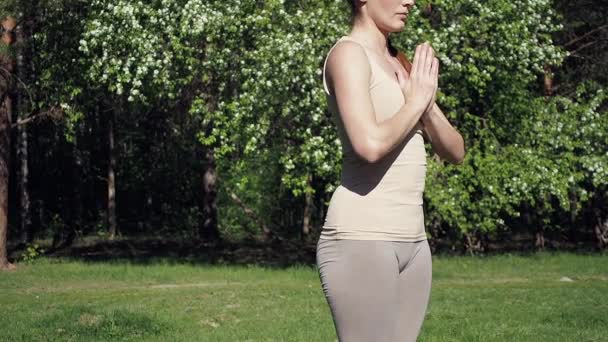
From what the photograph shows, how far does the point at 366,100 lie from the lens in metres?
2.79

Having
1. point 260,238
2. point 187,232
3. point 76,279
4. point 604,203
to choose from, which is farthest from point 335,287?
point 187,232

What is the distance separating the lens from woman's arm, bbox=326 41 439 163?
2756 millimetres

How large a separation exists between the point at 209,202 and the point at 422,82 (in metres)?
28.7

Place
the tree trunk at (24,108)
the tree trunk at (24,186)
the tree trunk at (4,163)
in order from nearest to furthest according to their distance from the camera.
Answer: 1. the tree trunk at (24,108)
2. the tree trunk at (4,163)
3. the tree trunk at (24,186)

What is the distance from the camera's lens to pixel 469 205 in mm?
20547

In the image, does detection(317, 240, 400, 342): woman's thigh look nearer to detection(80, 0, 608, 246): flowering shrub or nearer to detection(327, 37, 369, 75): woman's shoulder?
detection(327, 37, 369, 75): woman's shoulder

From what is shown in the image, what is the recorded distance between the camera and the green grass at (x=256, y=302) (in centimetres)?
A: 1089

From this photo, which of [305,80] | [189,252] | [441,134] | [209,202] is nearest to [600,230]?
[189,252]

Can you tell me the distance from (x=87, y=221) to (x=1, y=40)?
15957 mm

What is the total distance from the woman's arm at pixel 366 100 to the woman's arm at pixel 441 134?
4.4 inches

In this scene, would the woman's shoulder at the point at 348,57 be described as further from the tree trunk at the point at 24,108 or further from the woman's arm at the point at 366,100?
the tree trunk at the point at 24,108

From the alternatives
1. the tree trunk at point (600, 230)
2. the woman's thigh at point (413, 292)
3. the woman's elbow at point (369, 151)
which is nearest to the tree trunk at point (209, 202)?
the tree trunk at point (600, 230)

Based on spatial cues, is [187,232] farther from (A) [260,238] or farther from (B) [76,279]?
(B) [76,279]

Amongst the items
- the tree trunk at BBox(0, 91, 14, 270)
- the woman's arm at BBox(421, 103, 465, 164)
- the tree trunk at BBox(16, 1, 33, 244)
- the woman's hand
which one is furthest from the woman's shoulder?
the tree trunk at BBox(0, 91, 14, 270)
